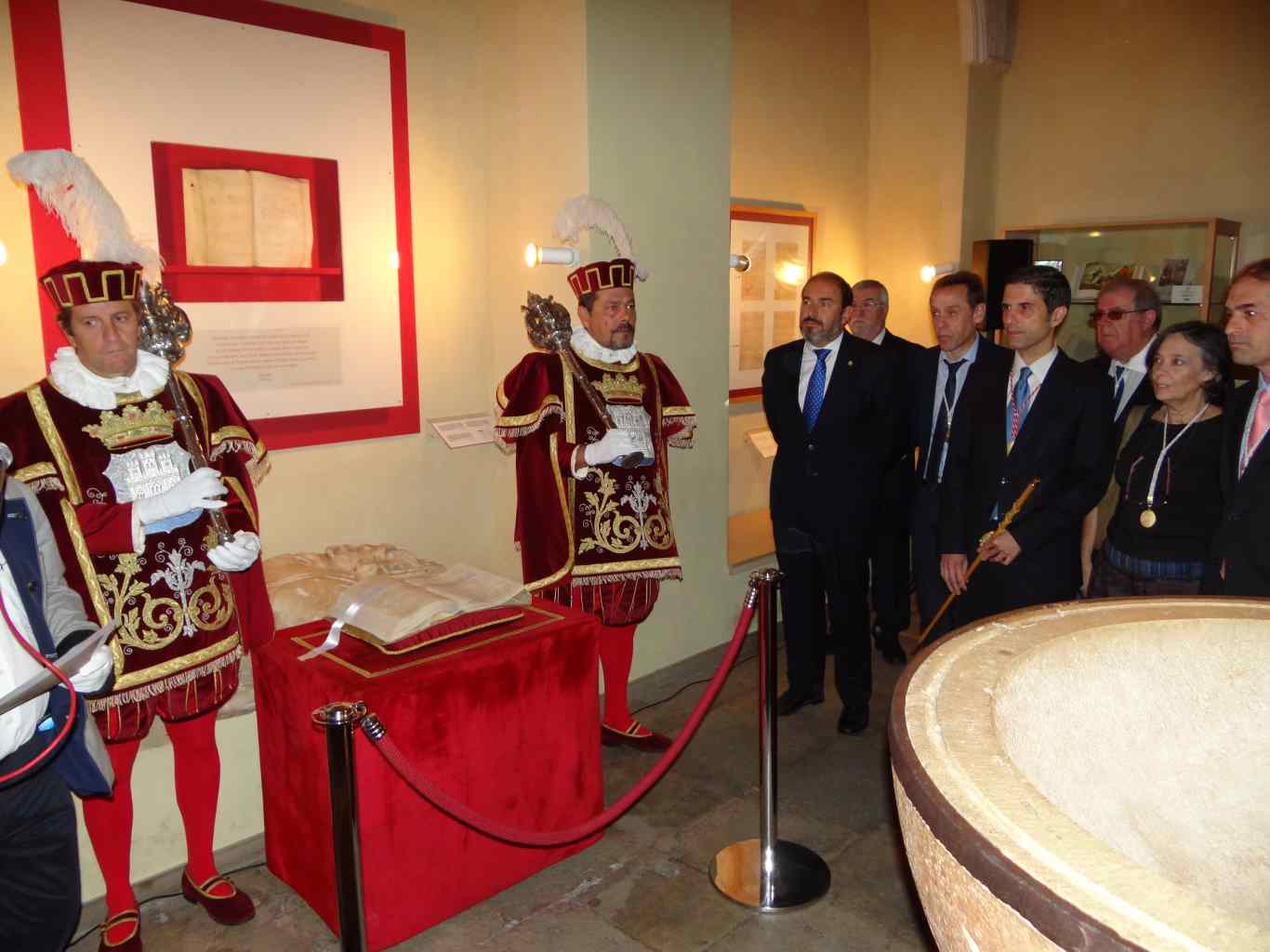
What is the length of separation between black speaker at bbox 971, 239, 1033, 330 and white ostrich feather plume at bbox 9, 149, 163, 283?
16.6ft

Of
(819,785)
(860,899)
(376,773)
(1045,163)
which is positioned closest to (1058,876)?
(376,773)

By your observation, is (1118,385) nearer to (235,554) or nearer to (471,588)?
(471,588)

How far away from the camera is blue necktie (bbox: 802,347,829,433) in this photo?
397 cm

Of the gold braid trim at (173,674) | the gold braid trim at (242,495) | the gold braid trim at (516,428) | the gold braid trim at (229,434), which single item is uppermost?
the gold braid trim at (229,434)

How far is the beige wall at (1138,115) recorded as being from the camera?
5.91 m

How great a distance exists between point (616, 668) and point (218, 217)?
2.28m

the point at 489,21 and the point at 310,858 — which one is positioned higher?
the point at 489,21

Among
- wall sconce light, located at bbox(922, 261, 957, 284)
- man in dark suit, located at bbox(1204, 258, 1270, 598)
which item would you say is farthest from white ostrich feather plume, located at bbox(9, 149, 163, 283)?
wall sconce light, located at bbox(922, 261, 957, 284)

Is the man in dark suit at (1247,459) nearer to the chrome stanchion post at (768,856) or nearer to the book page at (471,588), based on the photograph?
the chrome stanchion post at (768,856)

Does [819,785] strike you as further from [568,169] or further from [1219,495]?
[568,169]

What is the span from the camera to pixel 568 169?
4.02 meters

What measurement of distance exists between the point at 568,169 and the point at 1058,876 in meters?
3.61

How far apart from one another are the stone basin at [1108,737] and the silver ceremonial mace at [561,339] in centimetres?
222

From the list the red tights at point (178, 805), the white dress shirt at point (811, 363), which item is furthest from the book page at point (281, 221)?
the white dress shirt at point (811, 363)
